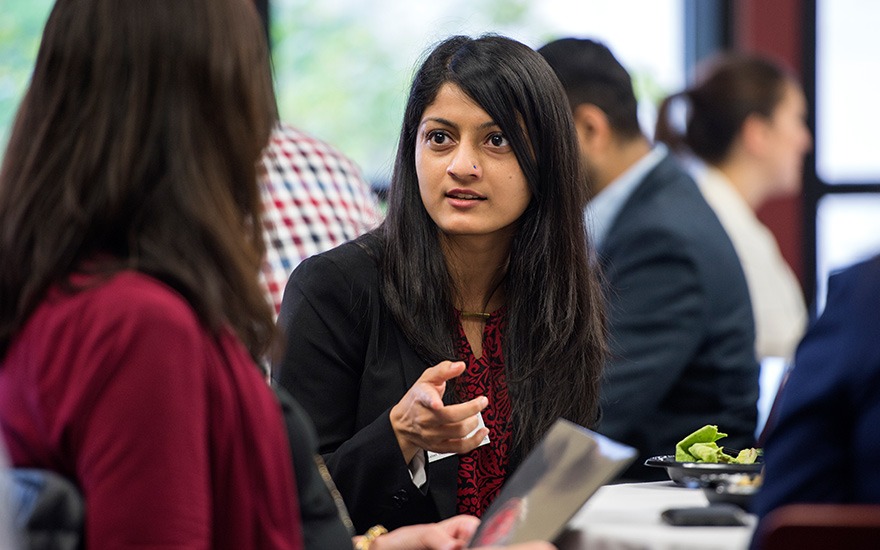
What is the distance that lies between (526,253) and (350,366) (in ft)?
1.32

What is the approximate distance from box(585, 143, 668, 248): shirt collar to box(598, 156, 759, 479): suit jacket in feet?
0.32

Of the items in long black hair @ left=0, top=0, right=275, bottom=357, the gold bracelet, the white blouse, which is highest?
long black hair @ left=0, top=0, right=275, bottom=357

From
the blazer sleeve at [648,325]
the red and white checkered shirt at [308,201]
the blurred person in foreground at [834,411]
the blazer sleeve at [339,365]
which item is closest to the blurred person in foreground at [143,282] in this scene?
the blurred person in foreground at [834,411]

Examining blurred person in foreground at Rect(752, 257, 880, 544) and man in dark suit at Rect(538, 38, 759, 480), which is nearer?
blurred person in foreground at Rect(752, 257, 880, 544)

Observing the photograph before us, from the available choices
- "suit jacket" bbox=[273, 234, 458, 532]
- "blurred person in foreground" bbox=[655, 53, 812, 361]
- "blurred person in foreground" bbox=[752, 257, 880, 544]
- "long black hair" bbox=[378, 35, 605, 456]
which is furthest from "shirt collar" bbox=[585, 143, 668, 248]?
"blurred person in foreground" bbox=[752, 257, 880, 544]

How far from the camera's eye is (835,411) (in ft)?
4.64

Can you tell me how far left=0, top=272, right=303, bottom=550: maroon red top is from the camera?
3.86ft

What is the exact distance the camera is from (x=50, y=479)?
1170mm

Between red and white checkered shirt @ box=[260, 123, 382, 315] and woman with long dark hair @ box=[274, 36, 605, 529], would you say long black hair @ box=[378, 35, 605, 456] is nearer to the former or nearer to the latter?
woman with long dark hair @ box=[274, 36, 605, 529]

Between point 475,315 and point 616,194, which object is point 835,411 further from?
point 616,194

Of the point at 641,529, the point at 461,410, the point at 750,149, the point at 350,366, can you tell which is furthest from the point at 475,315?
the point at 750,149

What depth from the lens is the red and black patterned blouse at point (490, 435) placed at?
220 cm

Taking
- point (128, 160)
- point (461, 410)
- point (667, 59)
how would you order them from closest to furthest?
point (128, 160) < point (461, 410) < point (667, 59)

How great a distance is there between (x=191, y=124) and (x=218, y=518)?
43cm
